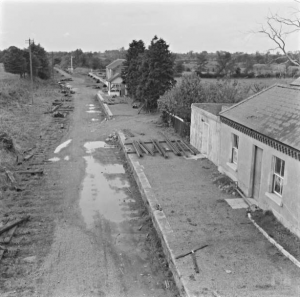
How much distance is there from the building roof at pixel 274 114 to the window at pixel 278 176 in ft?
2.50

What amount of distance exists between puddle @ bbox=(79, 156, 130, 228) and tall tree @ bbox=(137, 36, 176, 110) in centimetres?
1583

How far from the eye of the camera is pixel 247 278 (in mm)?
8109

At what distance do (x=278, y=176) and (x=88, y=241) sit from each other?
230 inches

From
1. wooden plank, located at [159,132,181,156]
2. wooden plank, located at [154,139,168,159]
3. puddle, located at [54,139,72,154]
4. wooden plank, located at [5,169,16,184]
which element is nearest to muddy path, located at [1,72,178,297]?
wooden plank, located at [5,169,16,184]

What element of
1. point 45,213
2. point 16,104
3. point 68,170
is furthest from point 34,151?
point 16,104

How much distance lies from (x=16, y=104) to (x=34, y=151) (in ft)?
61.4

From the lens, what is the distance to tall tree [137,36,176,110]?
109 feet

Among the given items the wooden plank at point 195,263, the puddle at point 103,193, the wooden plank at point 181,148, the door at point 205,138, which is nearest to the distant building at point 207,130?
the door at point 205,138

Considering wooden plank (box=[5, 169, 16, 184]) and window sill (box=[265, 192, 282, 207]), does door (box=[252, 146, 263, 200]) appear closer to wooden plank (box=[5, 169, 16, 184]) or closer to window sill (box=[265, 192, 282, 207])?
window sill (box=[265, 192, 282, 207])

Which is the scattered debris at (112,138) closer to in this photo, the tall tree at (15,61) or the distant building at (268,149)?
the distant building at (268,149)

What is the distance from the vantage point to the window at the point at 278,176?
420 inches

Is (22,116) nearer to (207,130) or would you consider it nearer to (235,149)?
(207,130)

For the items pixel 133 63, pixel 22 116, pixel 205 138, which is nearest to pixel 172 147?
pixel 205 138

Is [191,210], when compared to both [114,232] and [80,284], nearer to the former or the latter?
[114,232]
